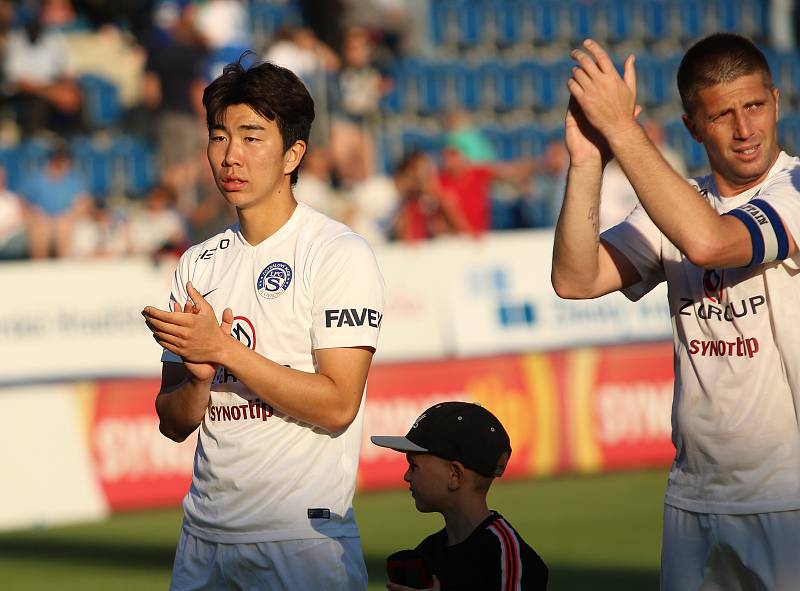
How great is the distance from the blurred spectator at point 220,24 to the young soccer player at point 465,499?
1151 cm

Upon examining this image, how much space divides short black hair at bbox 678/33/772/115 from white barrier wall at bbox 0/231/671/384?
8191mm

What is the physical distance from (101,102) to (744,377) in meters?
13.5

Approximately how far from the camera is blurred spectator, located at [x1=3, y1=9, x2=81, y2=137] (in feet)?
50.7

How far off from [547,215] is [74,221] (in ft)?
17.5

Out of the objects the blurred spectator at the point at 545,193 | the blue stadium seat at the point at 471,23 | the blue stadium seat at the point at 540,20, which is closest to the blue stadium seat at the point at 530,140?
the blurred spectator at the point at 545,193

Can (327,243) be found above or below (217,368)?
above

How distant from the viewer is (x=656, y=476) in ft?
42.4

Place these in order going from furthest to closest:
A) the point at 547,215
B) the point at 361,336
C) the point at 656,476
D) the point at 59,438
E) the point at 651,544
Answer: the point at 547,215 < the point at 656,476 < the point at 59,438 < the point at 651,544 < the point at 361,336

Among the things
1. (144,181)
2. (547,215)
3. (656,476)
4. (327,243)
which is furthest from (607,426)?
(327,243)

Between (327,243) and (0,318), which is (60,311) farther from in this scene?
(327,243)

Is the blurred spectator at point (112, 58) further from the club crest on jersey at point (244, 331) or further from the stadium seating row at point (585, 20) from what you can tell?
the club crest on jersey at point (244, 331)

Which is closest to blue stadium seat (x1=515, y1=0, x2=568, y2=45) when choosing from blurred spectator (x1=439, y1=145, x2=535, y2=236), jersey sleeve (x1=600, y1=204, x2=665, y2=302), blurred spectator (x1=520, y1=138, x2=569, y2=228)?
blurred spectator (x1=520, y1=138, x2=569, y2=228)

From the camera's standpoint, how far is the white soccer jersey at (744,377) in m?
4.18

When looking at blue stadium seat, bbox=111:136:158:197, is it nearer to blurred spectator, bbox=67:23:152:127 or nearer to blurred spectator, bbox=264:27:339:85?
blurred spectator, bbox=67:23:152:127
